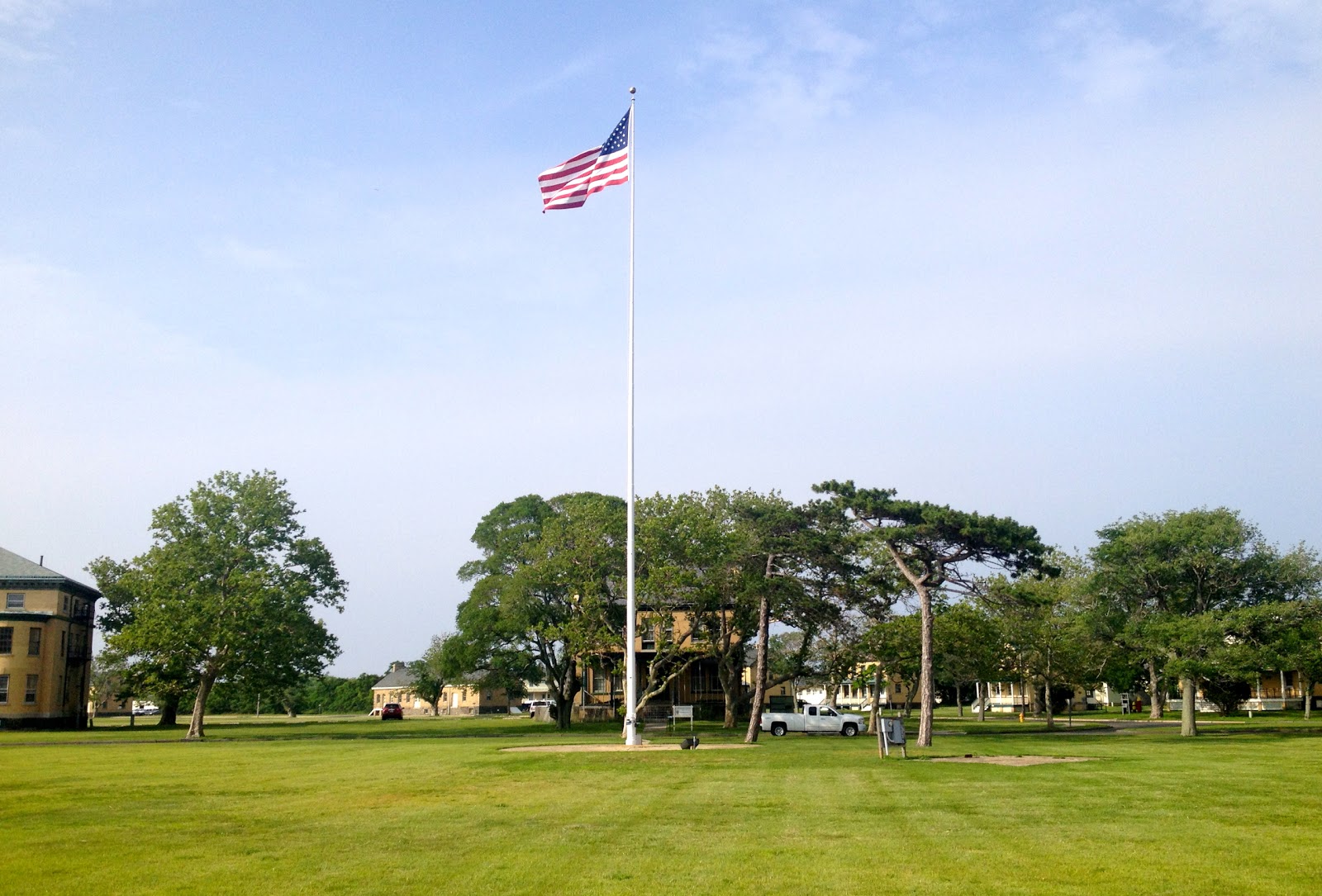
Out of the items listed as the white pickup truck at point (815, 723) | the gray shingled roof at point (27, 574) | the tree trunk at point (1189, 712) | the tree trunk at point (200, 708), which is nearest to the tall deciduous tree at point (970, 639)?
the white pickup truck at point (815, 723)

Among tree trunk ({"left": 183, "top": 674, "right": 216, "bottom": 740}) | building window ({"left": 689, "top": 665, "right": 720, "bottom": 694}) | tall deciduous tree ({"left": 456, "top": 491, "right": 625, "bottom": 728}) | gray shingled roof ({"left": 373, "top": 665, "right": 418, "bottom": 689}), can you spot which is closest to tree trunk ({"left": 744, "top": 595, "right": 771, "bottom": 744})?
tall deciduous tree ({"left": 456, "top": 491, "right": 625, "bottom": 728})

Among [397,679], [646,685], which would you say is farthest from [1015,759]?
[397,679]

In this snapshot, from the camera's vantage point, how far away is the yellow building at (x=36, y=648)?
6394 cm

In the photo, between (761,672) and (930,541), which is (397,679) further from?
(930,541)

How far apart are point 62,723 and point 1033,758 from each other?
6207 centimetres

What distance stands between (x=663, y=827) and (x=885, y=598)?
1180 inches

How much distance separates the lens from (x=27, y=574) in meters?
66.1

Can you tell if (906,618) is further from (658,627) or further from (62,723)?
(62,723)

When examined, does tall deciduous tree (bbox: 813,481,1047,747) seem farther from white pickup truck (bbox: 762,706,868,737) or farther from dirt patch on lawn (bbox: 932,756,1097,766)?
white pickup truck (bbox: 762,706,868,737)

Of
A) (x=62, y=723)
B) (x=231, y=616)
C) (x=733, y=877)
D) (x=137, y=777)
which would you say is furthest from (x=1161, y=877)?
(x=62, y=723)

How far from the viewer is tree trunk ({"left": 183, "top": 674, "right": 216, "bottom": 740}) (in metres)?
49.9

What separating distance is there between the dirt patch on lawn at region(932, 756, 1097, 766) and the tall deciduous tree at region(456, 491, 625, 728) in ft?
62.5

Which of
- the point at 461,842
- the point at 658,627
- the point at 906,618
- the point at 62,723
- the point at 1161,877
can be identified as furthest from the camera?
the point at 62,723

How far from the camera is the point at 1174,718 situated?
67562mm
